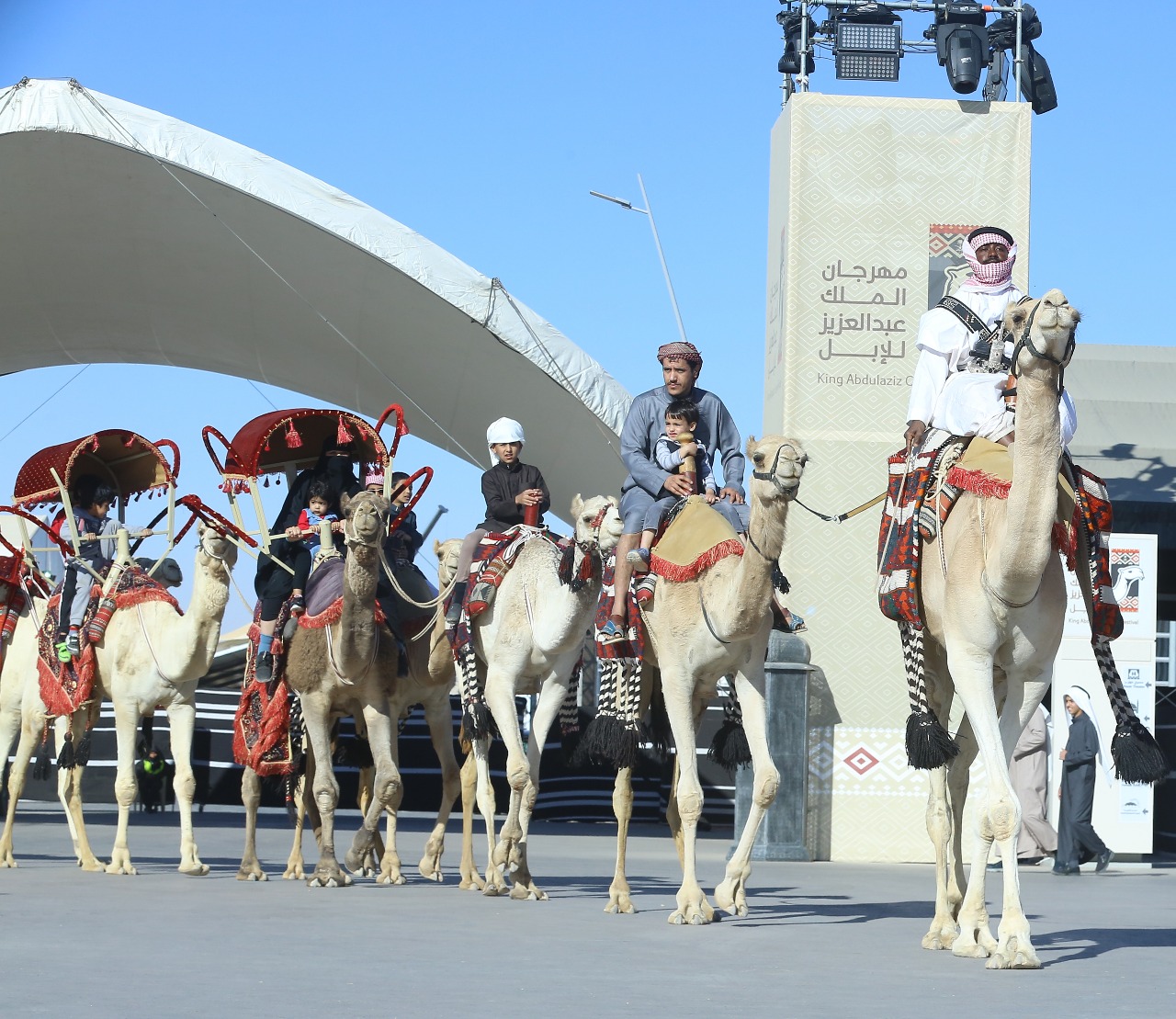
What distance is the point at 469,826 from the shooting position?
12367 mm

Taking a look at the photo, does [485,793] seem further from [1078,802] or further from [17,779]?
[1078,802]

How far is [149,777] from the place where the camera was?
22.1 meters

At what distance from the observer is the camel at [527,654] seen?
1084cm

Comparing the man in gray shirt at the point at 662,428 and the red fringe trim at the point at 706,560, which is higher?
the man in gray shirt at the point at 662,428

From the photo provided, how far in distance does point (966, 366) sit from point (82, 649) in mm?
7467

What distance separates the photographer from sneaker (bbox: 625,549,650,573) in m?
10.2

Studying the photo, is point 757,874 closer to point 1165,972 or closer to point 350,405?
point 1165,972

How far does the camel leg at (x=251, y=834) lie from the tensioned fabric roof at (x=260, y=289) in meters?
5.70

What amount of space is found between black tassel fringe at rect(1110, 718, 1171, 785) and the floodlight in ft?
31.9

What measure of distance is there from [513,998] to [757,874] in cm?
799

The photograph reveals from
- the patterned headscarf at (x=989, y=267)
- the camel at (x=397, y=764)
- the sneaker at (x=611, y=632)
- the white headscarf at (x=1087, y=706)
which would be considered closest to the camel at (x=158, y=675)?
the camel at (x=397, y=764)

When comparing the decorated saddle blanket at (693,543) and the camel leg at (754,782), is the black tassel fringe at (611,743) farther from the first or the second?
the decorated saddle blanket at (693,543)

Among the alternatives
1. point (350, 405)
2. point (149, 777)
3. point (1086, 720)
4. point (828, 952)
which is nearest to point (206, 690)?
point (149, 777)

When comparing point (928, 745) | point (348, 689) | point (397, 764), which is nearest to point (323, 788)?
point (348, 689)
